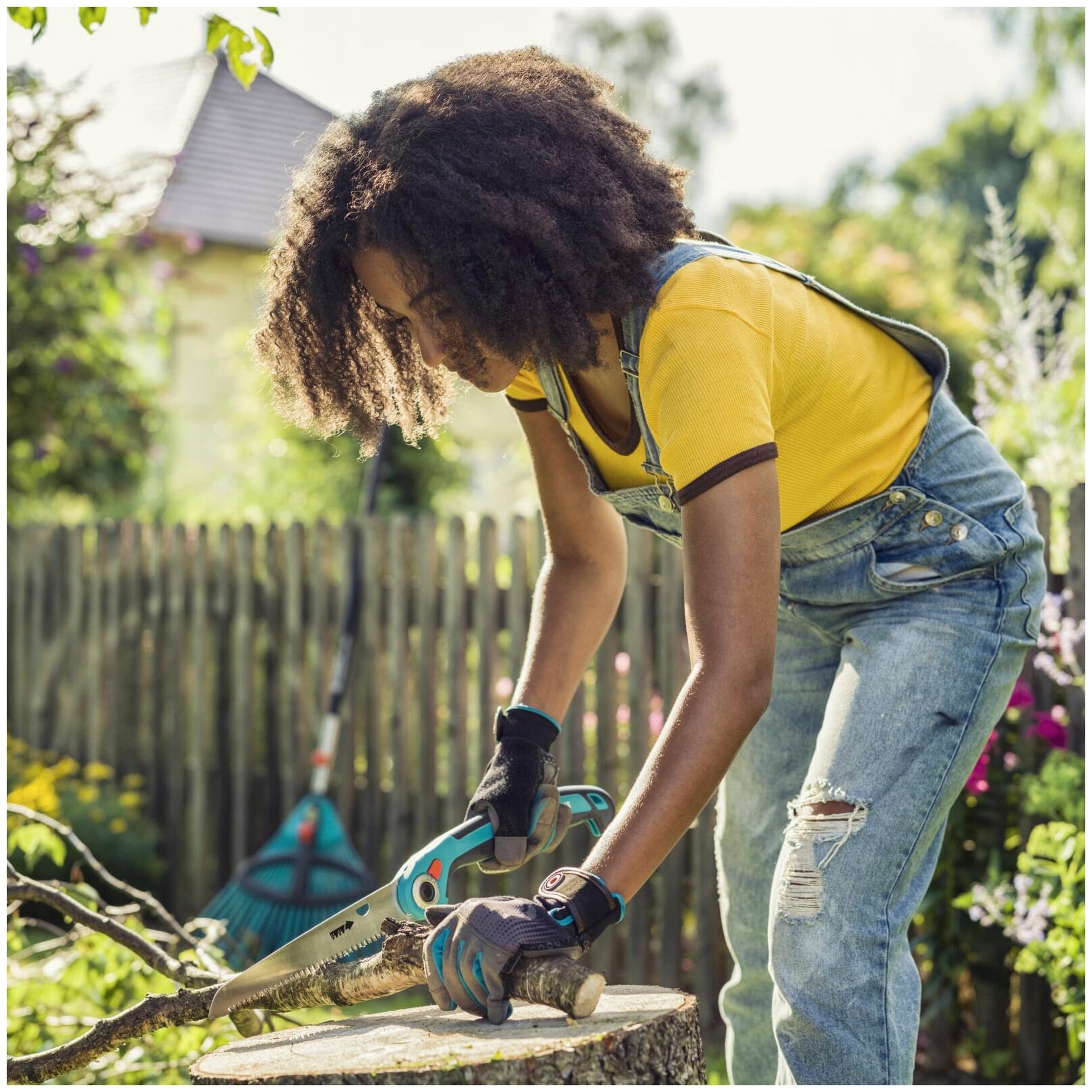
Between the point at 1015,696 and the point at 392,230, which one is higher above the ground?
the point at 392,230

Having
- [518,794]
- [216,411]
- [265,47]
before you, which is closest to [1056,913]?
[518,794]

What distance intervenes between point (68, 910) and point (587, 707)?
2.40 metres

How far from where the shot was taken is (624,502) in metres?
2.10

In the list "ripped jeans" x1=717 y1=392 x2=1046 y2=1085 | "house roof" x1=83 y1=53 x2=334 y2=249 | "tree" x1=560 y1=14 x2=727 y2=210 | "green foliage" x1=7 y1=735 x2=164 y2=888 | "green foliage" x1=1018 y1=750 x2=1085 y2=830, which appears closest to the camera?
"ripped jeans" x1=717 y1=392 x2=1046 y2=1085

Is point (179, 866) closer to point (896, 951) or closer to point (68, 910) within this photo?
point (68, 910)

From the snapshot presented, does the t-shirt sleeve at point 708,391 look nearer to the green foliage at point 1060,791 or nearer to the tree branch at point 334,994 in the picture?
the tree branch at point 334,994

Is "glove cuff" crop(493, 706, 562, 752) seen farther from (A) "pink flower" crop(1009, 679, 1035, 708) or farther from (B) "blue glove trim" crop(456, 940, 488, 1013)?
(A) "pink flower" crop(1009, 679, 1035, 708)

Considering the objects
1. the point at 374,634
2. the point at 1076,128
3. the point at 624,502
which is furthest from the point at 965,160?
the point at 624,502

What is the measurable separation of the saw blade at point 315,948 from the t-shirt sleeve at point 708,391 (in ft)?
2.51

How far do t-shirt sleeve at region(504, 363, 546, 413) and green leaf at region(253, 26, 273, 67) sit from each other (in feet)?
2.42

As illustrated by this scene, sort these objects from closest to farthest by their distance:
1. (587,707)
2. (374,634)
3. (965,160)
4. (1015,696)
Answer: (1015,696) → (587,707) → (374,634) → (965,160)

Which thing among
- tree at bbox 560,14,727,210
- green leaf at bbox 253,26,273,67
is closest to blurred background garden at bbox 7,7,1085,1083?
green leaf at bbox 253,26,273,67

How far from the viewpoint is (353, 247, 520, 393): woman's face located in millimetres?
1825

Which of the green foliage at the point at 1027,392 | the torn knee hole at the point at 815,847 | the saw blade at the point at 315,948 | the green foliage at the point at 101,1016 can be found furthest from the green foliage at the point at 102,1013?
the green foliage at the point at 1027,392
